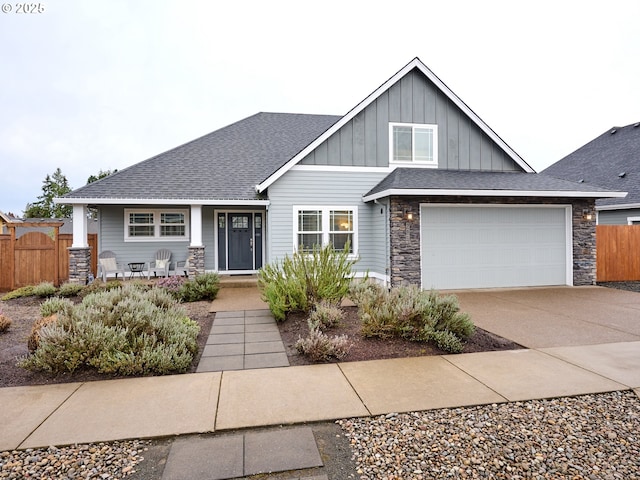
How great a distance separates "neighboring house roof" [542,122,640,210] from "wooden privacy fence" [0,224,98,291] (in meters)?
19.2

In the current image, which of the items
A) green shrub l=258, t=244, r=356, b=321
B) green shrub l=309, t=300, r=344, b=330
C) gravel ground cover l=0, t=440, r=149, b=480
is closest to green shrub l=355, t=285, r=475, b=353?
green shrub l=309, t=300, r=344, b=330

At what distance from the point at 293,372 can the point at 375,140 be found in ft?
28.0

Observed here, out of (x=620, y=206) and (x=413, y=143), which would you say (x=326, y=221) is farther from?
(x=620, y=206)

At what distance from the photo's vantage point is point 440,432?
3.12 m

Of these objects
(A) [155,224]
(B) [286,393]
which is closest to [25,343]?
(B) [286,393]

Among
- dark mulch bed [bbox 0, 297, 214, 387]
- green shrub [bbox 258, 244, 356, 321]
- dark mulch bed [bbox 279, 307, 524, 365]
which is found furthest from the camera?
green shrub [bbox 258, 244, 356, 321]

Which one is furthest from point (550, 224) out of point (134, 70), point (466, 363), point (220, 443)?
point (134, 70)

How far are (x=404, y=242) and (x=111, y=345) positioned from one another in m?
7.41

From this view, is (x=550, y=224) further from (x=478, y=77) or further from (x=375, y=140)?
(x=478, y=77)

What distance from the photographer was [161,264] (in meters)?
12.4

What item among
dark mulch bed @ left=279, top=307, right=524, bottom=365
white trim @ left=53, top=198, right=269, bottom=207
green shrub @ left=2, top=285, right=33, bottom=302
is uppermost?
white trim @ left=53, top=198, right=269, bottom=207

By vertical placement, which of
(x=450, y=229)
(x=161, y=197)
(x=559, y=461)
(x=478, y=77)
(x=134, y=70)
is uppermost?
(x=478, y=77)

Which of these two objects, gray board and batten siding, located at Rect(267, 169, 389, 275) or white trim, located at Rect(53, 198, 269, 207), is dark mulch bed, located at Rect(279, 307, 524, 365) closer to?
gray board and batten siding, located at Rect(267, 169, 389, 275)

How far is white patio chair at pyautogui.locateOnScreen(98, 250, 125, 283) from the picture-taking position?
38.0 feet
